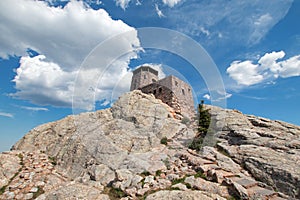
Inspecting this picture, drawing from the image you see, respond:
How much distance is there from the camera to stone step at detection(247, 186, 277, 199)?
8578mm

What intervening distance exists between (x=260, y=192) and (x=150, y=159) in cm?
772

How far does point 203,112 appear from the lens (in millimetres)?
20172

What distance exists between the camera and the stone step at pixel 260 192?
8578 millimetres

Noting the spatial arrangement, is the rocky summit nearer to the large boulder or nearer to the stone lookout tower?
the large boulder

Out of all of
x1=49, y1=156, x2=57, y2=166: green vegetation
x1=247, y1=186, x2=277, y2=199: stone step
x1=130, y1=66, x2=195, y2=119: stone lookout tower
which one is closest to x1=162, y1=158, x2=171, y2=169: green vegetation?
x1=247, y1=186, x2=277, y2=199: stone step

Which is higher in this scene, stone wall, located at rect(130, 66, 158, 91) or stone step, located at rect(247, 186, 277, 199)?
stone wall, located at rect(130, 66, 158, 91)

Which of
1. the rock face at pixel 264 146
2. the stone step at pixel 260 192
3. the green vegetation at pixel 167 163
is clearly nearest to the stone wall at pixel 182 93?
the rock face at pixel 264 146

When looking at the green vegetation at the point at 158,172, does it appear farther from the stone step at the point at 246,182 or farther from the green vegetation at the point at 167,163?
the stone step at the point at 246,182

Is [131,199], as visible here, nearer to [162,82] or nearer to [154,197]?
[154,197]

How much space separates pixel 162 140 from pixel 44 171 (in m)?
11.2

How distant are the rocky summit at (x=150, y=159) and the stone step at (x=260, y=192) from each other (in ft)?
0.16

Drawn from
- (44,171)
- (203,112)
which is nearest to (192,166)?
(203,112)

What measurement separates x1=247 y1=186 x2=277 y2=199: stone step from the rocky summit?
0.16ft

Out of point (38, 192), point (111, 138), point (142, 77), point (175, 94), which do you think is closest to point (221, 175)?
point (111, 138)
